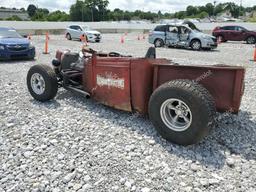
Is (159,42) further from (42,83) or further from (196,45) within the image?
(42,83)

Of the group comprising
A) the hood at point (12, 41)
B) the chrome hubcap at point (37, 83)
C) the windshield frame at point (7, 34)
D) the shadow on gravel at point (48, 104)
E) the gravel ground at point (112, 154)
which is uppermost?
the windshield frame at point (7, 34)

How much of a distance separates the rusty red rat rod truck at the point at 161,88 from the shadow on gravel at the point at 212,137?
168mm

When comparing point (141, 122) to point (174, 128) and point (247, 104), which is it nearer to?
point (174, 128)

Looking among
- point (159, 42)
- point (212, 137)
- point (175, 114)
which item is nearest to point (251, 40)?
point (159, 42)

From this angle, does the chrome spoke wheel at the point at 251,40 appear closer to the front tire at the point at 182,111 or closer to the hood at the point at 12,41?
the hood at the point at 12,41

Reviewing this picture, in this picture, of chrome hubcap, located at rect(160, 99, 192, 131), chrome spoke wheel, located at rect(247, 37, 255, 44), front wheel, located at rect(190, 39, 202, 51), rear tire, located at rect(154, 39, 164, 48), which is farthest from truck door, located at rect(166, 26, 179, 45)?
chrome hubcap, located at rect(160, 99, 192, 131)

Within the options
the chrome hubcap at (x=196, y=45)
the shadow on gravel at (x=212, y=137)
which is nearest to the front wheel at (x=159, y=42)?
the chrome hubcap at (x=196, y=45)

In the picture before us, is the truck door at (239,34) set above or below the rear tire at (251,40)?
above

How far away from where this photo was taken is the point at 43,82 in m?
5.85

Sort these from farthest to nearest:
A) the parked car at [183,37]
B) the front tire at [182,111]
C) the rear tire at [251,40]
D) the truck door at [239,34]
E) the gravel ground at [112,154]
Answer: the truck door at [239,34], the rear tire at [251,40], the parked car at [183,37], the front tire at [182,111], the gravel ground at [112,154]

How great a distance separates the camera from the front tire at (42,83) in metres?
5.70

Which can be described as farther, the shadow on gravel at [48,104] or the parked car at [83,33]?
the parked car at [83,33]

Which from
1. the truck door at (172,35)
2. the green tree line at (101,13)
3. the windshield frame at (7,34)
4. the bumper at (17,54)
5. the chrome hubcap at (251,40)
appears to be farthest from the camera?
the green tree line at (101,13)

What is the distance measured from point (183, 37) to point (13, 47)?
1081cm
